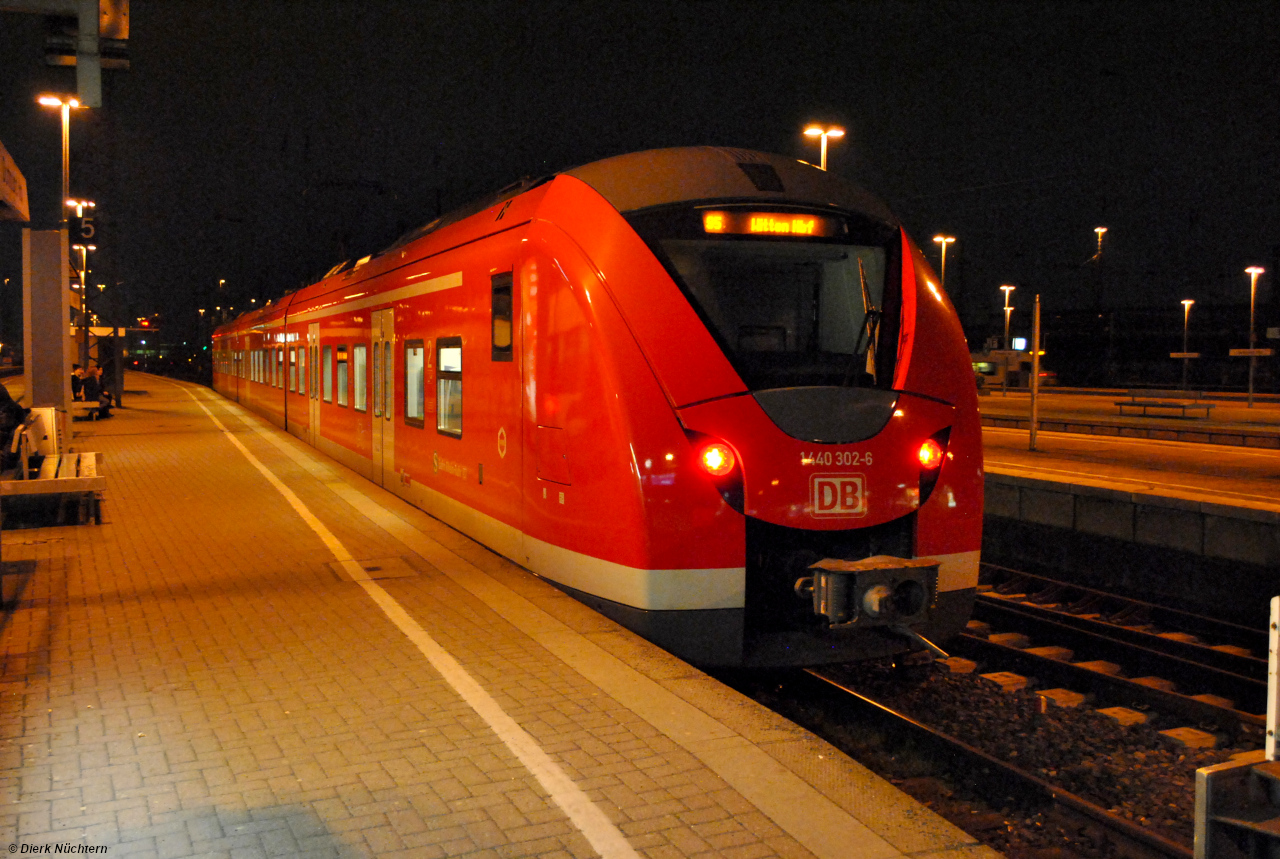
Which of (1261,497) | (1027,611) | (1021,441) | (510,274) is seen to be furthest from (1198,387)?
(510,274)

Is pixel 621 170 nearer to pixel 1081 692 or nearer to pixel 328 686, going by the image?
pixel 328 686

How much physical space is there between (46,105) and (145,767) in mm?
24466

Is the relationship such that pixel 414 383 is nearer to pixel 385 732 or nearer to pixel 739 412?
pixel 739 412

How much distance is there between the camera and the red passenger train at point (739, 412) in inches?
229

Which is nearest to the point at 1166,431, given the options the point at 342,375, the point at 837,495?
the point at 342,375

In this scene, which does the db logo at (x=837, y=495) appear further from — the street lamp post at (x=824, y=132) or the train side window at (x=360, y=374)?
the street lamp post at (x=824, y=132)

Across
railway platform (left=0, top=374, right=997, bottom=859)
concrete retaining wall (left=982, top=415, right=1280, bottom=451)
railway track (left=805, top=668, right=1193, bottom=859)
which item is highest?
concrete retaining wall (left=982, top=415, right=1280, bottom=451)

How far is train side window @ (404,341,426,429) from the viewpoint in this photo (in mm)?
10367

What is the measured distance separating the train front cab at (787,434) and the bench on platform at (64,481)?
21.4 feet

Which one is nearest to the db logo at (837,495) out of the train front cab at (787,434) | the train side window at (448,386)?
the train front cab at (787,434)

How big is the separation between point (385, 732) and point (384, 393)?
25.9 ft

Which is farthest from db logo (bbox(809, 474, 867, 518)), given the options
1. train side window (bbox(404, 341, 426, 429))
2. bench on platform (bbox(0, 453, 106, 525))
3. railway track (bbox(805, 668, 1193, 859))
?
bench on platform (bbox(0, 453, 106, 525))

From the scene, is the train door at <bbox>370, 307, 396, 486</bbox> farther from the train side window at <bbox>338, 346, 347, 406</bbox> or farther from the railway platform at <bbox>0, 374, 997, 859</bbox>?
the railway platform at <bbox>0, 374, 997, 859</bbox>

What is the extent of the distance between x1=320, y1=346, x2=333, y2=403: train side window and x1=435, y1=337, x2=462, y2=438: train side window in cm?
706
